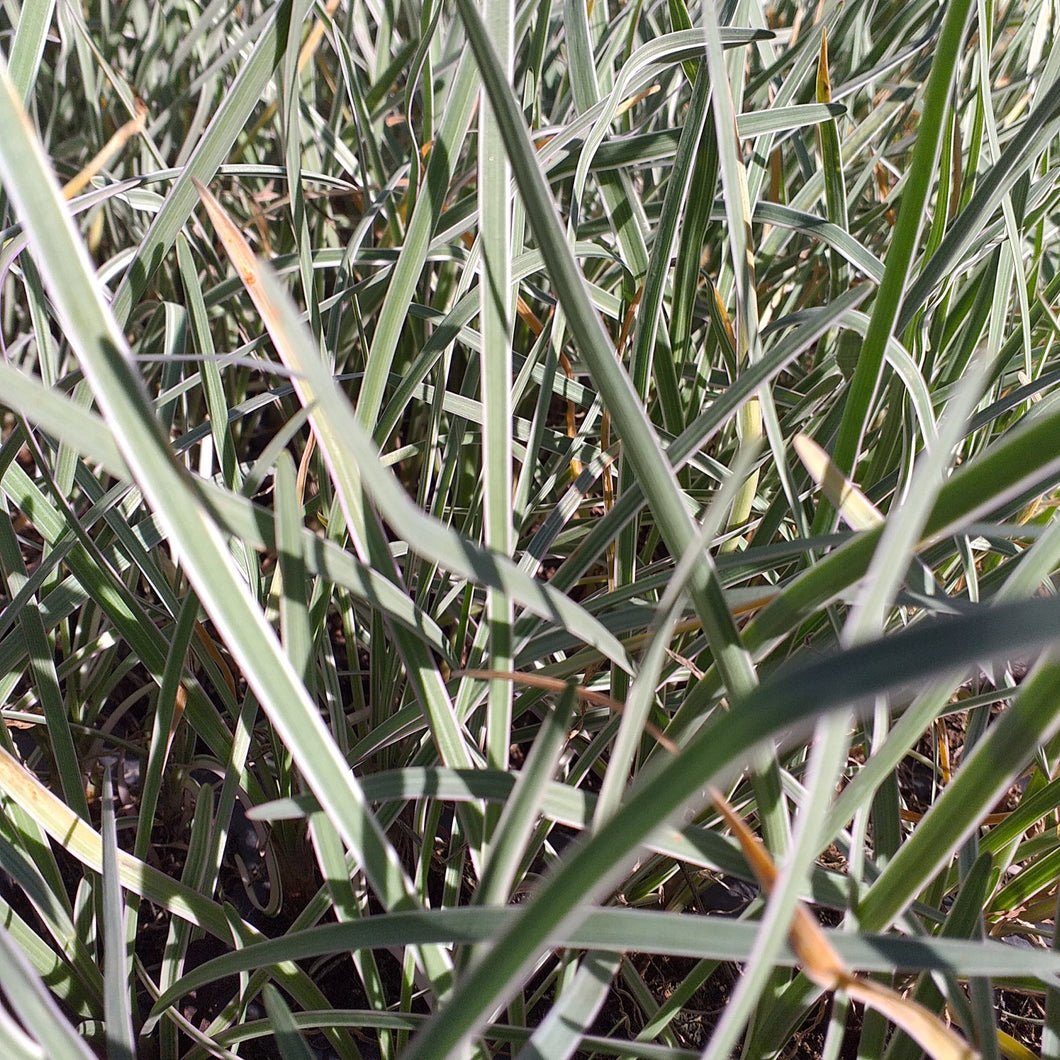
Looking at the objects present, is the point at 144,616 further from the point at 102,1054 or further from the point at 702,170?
the point at 702,170

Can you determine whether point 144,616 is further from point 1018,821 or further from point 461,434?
point 1018,821

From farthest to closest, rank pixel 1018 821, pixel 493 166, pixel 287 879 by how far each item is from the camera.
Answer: pixel 287 879 → pixel 1018 821 → pixel 493 166

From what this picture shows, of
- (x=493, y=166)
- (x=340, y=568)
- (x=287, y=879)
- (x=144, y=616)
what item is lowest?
(x=287, y=879)

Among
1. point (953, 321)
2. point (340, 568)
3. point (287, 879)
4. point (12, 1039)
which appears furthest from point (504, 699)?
point (953, 321)

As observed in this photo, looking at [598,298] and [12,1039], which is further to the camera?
[598,298]

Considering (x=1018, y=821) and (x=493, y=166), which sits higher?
(x=493, y=166)

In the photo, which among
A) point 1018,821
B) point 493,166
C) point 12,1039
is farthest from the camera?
point 1018,821
